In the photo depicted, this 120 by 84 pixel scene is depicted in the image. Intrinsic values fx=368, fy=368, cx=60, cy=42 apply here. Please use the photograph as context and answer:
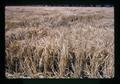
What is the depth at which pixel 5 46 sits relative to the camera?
132 inches

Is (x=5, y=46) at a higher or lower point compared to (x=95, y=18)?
lower

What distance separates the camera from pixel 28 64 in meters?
3.36

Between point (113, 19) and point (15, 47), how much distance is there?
0.93 m

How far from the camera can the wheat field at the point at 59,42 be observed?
3354 millimetres

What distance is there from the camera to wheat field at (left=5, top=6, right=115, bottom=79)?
132 inches

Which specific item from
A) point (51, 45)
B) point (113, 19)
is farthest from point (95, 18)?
point (51, 45)

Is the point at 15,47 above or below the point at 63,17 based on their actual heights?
below

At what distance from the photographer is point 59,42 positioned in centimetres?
337
